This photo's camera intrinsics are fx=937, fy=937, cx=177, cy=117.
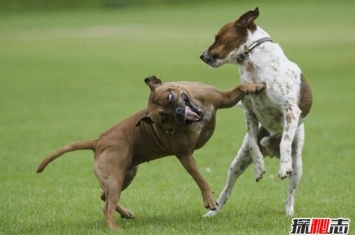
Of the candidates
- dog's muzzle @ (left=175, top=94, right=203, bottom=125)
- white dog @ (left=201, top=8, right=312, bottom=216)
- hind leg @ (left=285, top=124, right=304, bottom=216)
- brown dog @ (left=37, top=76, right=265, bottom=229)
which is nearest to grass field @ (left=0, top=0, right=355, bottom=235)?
hind leg @ (left=285, top=124, right=304, bottom=216)

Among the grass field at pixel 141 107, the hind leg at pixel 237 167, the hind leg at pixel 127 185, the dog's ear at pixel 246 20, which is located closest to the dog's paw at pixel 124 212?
the hind leg at pixel 127 185

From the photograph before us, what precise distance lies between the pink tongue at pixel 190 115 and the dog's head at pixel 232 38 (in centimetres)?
102

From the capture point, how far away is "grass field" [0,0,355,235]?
10508mm

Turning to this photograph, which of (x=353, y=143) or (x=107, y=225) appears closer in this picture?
(x=107, y=225)

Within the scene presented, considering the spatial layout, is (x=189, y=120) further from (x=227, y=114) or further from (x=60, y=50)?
(x=60, y=50)

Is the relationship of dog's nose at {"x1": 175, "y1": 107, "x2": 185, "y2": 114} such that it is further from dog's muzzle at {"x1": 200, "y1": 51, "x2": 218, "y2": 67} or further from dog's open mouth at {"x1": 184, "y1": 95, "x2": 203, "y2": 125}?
dog's muzzle at {"x1": 200, "y1": 51, "x2": 218, "y2": 67}

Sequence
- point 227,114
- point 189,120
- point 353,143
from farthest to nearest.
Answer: point 227,114
point 353,143
point 189,120

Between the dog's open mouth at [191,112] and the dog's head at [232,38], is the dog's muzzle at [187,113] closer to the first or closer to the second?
the dog's open mouth at [191,112]

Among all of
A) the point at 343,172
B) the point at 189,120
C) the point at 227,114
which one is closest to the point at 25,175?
the point at 343,172

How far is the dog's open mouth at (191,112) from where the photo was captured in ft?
30.5

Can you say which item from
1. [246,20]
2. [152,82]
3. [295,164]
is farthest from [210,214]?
[246,20]

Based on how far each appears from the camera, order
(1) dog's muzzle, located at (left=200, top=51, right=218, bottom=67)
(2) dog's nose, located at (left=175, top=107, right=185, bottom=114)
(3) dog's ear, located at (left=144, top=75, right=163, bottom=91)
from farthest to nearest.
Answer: (1) dog's muzzle, located at (left=200, top=51, right=218, bottom=67) → (3) dog's ear, located at (left=144, top=75, right=163, bottom=91) → (2) dog's nose, located at (left=175, top=107, right=185, bottom=114)

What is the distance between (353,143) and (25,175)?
21.0 feet

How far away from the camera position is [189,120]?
9312mm
